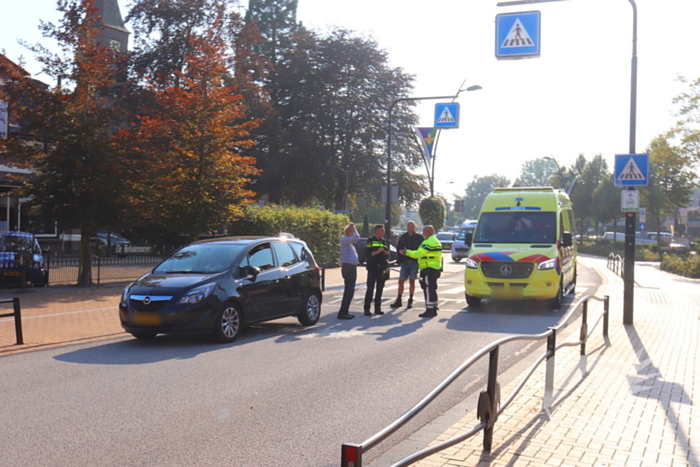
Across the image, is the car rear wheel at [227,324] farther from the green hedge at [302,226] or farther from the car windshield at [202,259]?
the green hedge at [302,226]

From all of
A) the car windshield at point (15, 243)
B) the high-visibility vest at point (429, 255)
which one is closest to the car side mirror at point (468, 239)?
the high-visibility vest at point (429, 255)

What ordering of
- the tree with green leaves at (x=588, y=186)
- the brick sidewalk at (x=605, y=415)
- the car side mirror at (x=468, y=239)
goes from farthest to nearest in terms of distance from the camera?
the tree with green leaves at (x=588, y=186) < the car side mirror at (x=468, y=239) < the brick sidewalk at (x=605, y=415)

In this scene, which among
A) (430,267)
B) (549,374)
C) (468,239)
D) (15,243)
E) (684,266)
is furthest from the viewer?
(684,266)

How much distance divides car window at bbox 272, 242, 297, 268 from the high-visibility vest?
9.88ft

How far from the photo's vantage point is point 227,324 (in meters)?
10.1

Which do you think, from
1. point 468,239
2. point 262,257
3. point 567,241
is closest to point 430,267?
point 468,239

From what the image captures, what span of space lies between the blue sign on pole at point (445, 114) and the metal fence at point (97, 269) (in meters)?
11.8

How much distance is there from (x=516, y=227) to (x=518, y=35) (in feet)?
19.3

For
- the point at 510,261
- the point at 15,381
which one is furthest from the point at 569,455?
the point at 510,261

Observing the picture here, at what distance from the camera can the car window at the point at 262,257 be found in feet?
35.9

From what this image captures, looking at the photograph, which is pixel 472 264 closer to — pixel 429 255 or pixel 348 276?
pixel 429 255

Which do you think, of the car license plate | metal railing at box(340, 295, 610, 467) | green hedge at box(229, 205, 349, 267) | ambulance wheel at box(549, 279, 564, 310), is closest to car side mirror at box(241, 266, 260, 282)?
the car license plate

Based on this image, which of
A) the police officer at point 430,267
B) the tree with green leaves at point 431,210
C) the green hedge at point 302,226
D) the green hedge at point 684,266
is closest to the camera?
the police officer at point 430,267

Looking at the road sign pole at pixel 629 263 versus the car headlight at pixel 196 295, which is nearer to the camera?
the car headlight at pixel 196 295
